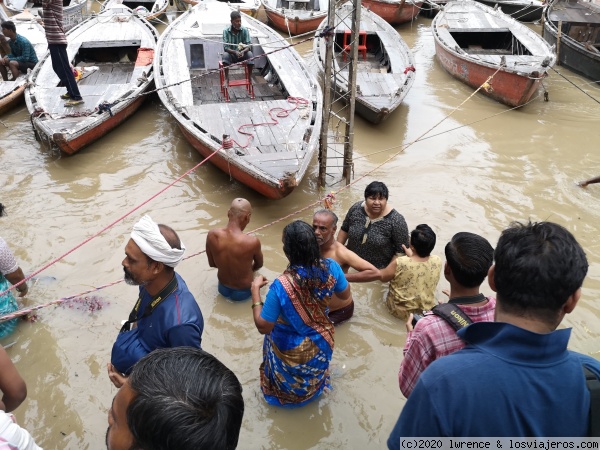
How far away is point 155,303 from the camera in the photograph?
7.42 ft

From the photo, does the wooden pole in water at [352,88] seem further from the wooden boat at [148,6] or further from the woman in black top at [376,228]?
the wooden boat at [148,6]

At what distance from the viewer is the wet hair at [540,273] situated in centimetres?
123

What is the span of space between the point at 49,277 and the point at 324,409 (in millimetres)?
3192

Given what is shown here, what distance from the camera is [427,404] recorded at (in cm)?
121

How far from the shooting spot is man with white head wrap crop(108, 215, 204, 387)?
86.7 inches

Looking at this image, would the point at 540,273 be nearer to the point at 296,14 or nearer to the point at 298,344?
the point at 298,344

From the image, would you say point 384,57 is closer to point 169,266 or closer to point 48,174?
point 48,174

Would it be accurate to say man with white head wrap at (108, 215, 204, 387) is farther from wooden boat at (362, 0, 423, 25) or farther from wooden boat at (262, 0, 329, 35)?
wooden boat at (362, 0, 423, 25)

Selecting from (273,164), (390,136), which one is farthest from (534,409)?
(390,136)

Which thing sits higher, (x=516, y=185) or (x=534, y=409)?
(x=534, y=409)

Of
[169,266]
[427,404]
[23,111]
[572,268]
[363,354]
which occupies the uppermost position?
[572,268]

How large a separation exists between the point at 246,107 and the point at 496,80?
506cm

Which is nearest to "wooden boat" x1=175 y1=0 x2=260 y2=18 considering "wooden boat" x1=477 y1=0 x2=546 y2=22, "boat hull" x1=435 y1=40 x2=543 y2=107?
"boat hull" x1=435 y1=40 x2=543 y2=107

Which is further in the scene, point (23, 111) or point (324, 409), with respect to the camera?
point (23, 111)
